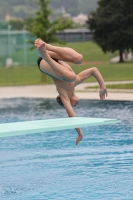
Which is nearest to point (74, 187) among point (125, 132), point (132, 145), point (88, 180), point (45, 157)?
point (88, 180)

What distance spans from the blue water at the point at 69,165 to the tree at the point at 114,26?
5127 cm

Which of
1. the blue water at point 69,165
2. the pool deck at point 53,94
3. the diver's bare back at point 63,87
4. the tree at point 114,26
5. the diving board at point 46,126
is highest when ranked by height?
the diver's bare back at point 63,87

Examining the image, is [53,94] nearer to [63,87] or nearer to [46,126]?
[63,87]

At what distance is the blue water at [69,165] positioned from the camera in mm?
8922

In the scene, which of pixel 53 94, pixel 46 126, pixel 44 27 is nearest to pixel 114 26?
pixel 44 27

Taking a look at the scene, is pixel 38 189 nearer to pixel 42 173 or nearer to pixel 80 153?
pixel 42 173

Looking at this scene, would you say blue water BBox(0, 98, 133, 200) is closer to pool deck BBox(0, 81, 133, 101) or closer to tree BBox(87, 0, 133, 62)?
pool deck BBox(0, 81, 133, 101)

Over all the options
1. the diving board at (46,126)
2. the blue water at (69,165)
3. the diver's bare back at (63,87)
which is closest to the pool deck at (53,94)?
the blue water at (69,165)

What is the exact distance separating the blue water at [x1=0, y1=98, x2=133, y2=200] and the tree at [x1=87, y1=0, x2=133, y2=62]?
51.3m

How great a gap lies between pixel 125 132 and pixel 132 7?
56.7 meters

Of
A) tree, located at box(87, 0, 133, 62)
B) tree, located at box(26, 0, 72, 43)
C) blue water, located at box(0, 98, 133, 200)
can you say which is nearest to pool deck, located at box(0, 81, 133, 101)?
blue water, located at box(0, 98, 133, 200)

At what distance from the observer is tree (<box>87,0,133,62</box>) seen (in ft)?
225

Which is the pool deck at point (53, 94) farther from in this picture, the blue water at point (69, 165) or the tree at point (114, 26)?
the tree at point (114, 26)

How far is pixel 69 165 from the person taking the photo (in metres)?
10.9
